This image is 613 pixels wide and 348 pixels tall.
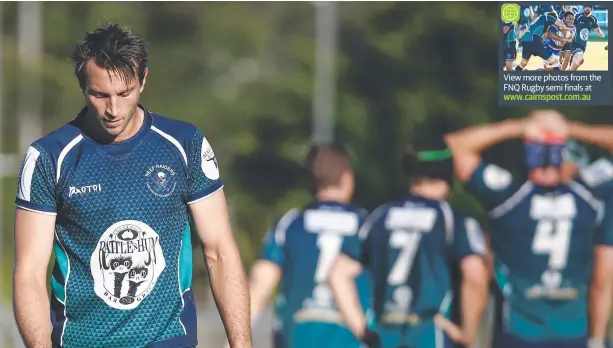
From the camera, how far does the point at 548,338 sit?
22.6 feet

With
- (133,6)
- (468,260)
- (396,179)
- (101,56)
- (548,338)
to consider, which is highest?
(133,6)

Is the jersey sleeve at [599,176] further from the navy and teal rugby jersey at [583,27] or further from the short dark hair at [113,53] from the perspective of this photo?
the short dark hair at [113,53]

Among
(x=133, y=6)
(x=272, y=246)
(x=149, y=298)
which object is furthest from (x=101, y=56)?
(x=133, y=6)

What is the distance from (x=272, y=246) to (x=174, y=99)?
1.18m

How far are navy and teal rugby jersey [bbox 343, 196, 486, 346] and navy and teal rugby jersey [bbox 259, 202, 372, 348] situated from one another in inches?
3.6

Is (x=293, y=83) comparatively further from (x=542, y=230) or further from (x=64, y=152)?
(x=64, y=152)

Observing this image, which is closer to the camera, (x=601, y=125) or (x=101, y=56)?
(x=101, y=56)

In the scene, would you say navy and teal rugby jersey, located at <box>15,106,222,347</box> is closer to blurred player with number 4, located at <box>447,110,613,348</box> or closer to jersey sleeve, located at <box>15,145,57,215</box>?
jersey sleeve, located at <box>15,145,57,215</box>

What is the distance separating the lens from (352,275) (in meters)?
6.90

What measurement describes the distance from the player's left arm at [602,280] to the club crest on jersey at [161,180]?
14.2ft

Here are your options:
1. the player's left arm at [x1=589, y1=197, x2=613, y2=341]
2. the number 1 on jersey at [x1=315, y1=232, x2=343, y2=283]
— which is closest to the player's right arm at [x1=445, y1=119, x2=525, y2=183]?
the player's left arm at [x1=589, y1=197, x2=613, y2=341]

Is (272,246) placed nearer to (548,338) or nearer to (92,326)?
(548,338)

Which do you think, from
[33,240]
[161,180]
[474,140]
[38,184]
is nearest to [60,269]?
[33,240]

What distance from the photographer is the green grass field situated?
6.58 meters
